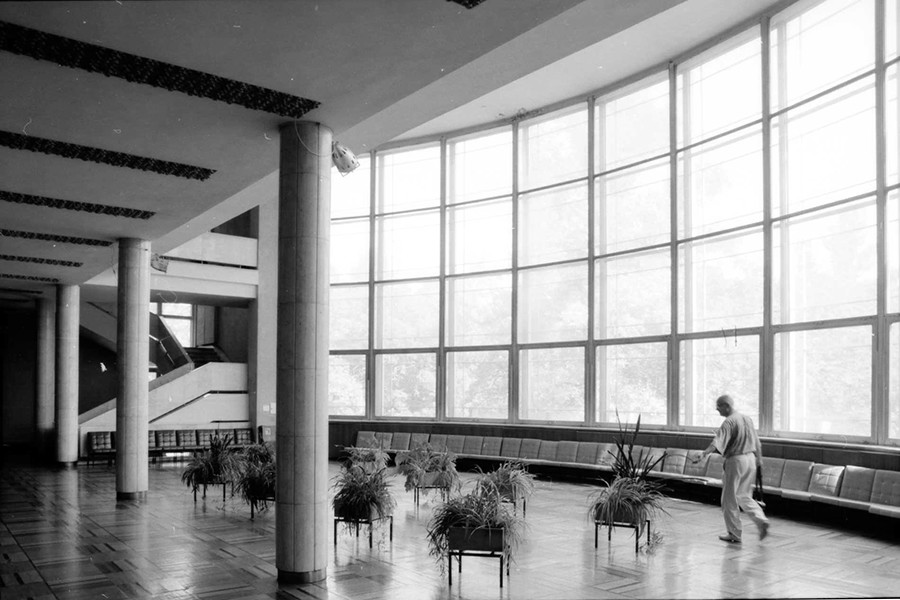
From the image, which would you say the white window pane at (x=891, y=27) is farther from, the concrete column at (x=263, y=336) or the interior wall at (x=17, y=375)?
the interior wall at (x=17, y=375)

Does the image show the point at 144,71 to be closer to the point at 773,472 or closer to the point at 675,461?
the point at 773,472

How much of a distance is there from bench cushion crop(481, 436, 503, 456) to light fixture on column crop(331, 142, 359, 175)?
841 centimetres

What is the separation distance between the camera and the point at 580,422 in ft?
47.4

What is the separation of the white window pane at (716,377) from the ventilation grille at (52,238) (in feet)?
30.5

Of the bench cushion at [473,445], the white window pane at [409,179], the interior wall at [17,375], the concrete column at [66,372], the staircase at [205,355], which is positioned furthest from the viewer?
the staircase at [205,355]

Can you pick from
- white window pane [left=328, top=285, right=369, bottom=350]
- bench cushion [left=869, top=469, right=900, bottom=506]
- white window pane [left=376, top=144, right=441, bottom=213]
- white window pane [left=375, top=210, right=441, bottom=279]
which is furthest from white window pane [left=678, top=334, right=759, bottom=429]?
white window pane [left=328, top=285, right=369, bottom=350]

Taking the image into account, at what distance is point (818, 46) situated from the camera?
10.7 meters

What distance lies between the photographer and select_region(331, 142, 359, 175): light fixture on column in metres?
7.37

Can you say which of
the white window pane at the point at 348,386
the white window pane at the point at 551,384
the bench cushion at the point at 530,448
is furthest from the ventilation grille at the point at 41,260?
the bench cushion at the point at 530,448

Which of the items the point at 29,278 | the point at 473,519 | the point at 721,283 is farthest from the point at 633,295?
the point at 29,278

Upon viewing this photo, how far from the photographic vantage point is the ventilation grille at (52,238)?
36.1 feet

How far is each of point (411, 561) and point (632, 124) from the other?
9630mm

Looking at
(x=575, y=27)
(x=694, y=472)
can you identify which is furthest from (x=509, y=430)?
(x=575, y=27)

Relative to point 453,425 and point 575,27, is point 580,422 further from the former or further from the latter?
point 575,27
